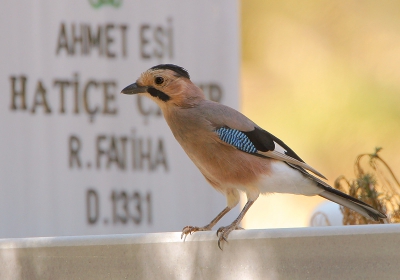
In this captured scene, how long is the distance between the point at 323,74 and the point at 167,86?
5964mm

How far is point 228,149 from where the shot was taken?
3312 mm

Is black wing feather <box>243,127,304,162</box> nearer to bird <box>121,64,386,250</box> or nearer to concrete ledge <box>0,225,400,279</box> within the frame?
bird <box>121,64,386,250</box>

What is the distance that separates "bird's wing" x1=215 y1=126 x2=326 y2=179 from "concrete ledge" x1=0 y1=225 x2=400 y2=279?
918 millimetres

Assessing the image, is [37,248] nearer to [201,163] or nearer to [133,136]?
[201,163]

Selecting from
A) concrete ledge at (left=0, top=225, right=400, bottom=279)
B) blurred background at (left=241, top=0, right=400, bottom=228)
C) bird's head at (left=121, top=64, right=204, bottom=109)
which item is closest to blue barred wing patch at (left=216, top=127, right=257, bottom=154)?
bird's head at (left=121, top=64, right=204, bottom=109)

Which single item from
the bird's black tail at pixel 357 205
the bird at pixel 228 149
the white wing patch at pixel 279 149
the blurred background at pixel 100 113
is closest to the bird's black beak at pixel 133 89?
the bird at pixel 228 149

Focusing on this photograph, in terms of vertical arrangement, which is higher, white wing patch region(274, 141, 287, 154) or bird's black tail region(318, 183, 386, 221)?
white wing patch region(274, 141, 287, 154)

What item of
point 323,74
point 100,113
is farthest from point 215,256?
point 323,74

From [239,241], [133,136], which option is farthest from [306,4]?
[239,241]

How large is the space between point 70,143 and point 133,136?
463 mm

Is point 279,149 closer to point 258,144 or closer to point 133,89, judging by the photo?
point 258,144

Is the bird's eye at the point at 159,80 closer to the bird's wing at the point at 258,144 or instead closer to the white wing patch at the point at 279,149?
the bird's wing at the point at 258,144

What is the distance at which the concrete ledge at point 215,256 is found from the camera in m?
2.19

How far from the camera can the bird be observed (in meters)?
3.28
